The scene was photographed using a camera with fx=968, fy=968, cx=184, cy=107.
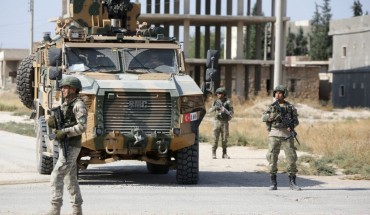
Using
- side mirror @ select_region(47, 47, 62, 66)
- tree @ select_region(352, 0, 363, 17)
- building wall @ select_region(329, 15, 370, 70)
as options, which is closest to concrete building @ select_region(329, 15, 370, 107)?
building wall @ select_region(329, 15, 370, 70)

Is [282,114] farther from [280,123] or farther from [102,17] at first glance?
[102,17]

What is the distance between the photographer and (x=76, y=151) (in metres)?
11.8

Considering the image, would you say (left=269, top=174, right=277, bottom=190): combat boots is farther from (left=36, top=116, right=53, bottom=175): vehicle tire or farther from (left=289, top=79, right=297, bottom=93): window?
(left=289, top=79, right=297, bottom=93): window

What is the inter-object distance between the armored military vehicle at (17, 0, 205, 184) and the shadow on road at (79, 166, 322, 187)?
1.82ft

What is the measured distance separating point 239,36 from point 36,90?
39.7 m

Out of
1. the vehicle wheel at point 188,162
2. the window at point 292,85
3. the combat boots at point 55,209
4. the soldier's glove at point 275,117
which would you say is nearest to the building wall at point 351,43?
the window at point 292,85

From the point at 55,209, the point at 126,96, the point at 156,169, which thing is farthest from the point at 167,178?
the point at 55,209

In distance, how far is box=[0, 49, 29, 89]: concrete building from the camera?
91544 mm

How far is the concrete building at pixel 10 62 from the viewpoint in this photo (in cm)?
9154

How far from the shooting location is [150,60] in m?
17.4

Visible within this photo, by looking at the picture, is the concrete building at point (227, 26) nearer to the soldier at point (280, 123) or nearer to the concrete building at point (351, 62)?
the concrete building at point (351, 62)

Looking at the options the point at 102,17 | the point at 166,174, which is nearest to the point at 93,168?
the point at 166,174

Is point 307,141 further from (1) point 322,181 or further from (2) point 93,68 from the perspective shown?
(2) point 93,68

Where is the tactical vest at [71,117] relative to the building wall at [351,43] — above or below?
below
